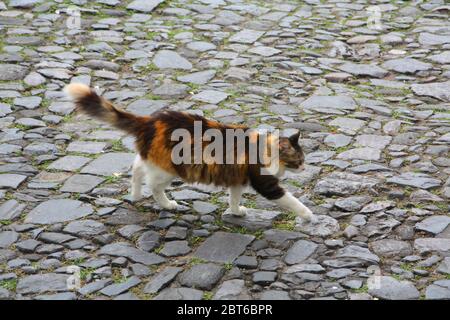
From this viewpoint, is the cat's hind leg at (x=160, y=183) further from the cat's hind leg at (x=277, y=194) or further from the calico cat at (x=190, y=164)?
the cat's hind leg at (x=277, y=194)

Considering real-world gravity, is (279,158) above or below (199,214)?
above

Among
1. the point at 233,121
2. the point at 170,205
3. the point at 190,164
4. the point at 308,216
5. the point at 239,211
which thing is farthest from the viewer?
the point at 233,121

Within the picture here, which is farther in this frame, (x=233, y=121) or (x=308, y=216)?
(x=233, y=121)

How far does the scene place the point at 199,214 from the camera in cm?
607

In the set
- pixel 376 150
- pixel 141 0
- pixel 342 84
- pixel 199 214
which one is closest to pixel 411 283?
pixel 199 214

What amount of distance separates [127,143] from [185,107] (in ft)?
3.20

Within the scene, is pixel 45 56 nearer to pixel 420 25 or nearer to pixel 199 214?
pixel 199 214

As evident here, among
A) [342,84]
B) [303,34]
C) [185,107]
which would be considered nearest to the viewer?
[185,107]

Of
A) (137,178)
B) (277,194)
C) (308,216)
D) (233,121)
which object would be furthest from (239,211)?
(233,121)

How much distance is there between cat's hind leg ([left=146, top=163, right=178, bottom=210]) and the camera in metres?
5.80

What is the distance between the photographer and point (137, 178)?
19.9 feet

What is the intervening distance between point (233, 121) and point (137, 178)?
6.01ft

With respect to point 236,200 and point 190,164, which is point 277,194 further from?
point 190,164

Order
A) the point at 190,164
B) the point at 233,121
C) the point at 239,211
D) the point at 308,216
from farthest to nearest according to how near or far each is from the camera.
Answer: the point at 233,121, the point at 239,211, the point at 308,216, the point at 190,164
